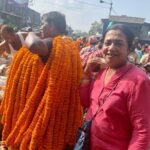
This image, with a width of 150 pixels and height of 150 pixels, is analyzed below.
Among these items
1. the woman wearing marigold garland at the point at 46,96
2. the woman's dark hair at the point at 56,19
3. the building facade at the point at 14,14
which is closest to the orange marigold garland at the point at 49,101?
the woman wearing marigold garland at the point at 46,96

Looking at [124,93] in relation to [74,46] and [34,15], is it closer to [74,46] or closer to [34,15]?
[74,46]

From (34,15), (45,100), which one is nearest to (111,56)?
(45,100)

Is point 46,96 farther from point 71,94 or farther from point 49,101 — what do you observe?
point 71,94

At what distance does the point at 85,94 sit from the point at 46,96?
279 millimetres

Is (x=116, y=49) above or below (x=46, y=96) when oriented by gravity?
above

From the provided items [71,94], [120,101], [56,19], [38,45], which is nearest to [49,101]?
[71,94]

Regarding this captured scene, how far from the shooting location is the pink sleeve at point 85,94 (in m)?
2.42

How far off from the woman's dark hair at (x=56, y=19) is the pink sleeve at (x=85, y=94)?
1.83 ft

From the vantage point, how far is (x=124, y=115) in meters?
1.99

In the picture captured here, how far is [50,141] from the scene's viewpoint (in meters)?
2.44

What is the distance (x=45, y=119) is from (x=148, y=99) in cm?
79

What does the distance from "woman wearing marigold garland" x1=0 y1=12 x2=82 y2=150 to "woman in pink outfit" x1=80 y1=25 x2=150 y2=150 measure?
10.3 inches

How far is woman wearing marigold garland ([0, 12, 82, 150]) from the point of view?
2.39 m

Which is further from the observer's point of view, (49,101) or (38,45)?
(49,101)
